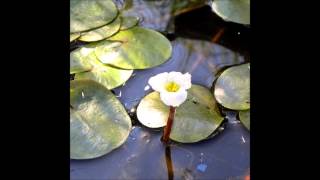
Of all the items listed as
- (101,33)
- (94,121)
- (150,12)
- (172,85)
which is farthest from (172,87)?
(150,12)

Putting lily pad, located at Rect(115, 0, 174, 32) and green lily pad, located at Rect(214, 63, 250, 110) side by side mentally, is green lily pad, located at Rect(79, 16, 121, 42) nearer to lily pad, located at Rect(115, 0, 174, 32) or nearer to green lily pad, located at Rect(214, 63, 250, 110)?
lily pad, located at Rect(115, 0, 174, 32)

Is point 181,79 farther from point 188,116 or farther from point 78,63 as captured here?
point 78,63

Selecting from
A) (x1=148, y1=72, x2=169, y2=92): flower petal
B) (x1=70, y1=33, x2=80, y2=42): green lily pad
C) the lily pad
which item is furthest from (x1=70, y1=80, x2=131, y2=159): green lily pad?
the lily pad
